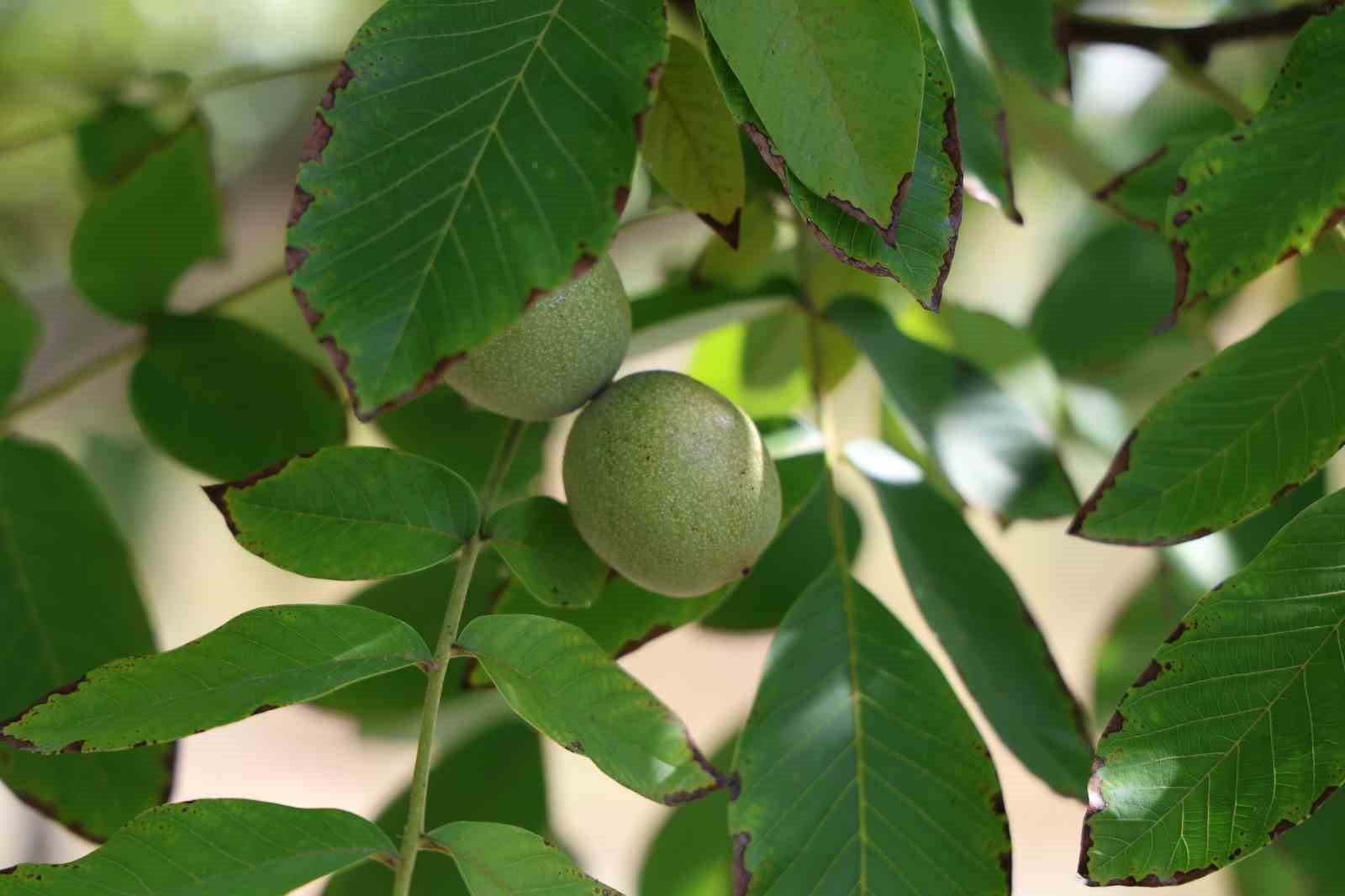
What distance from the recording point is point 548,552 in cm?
64

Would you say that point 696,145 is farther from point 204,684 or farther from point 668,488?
point 204,684

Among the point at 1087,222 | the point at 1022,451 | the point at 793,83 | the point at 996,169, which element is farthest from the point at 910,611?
the point at 793,83

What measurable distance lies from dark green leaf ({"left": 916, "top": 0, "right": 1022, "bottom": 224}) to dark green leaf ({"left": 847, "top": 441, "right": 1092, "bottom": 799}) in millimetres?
177

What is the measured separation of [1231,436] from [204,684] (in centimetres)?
43

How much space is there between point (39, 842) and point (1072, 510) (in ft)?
4.61

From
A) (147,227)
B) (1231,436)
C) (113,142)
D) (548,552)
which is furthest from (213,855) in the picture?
(113,142)

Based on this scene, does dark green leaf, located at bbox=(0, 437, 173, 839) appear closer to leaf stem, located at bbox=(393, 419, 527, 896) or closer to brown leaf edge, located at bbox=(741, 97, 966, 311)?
leaf stem, located at bbox=(393, 419, 527, 896)

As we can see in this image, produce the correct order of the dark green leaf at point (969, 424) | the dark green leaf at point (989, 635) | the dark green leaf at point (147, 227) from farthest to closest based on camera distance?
the dark green leaf at point (147, 227)
the dark green leaf at point (969, 424)
the dark green leaf at point (989, 635)

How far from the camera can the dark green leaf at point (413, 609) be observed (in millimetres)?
803

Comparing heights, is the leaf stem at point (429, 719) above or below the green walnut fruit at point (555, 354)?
below

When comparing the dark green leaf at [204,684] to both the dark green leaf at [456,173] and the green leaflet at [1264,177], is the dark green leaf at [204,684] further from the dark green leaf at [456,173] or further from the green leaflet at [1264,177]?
the green leaflet at [1264,177]

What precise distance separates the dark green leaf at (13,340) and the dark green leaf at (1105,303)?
2.56ft

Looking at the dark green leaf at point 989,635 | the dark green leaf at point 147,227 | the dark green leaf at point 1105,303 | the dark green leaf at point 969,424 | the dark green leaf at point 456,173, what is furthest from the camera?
the dark green leaf at point 1105,303

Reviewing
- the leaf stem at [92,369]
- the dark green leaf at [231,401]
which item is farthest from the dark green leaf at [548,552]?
the leaf stem at [92,369]
